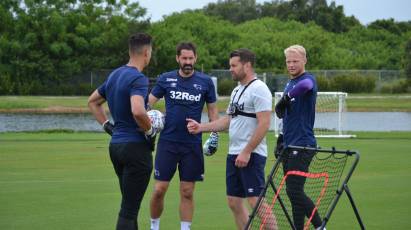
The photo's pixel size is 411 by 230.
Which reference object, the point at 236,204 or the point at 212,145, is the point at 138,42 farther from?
the point at 236,204

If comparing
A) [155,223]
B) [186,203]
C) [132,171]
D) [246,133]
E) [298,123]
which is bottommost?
[155,223]

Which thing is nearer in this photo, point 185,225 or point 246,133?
point 246,133

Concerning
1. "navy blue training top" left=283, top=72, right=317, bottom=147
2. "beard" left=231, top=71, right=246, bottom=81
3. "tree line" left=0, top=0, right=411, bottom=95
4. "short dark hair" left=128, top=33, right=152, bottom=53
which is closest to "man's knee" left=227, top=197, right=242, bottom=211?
"navy blue training top" left=283, top=72, right=317, bottom=147

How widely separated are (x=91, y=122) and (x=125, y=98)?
32.0 m

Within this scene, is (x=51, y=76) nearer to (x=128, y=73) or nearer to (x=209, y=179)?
(x=209, y=179)

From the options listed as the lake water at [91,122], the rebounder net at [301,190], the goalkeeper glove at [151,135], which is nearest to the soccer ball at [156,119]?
the goalkeeper glove at [151,135]

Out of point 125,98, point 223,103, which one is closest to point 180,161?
point 125,98

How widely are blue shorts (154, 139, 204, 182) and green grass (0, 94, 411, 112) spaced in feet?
119

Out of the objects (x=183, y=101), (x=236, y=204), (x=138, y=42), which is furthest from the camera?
(x=183, y=101)

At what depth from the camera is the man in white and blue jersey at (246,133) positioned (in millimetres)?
9094

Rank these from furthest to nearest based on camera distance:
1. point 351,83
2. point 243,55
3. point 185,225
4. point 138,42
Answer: point 351,83 → point 185,225 → point 243,55 → point 138,42

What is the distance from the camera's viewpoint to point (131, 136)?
8.68 meters

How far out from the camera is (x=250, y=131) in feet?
30.5

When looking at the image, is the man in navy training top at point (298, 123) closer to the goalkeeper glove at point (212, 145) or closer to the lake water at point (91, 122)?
the goalkeeper glove at point (212, 145)
